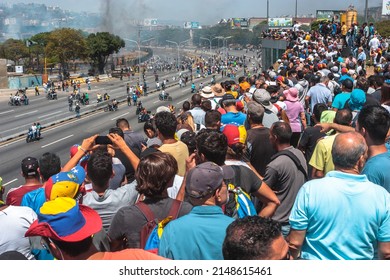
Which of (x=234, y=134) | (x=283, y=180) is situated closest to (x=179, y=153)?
(x=234, y=134)

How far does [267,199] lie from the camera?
14.4 feet

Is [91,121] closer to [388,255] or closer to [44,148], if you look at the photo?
[44,148]

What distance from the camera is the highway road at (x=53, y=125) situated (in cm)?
2612

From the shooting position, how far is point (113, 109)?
45.6 metres

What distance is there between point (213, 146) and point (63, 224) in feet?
5.79

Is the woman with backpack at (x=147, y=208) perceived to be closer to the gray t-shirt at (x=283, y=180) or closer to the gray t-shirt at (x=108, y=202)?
the gray t-shirt at (x=108, y=202)

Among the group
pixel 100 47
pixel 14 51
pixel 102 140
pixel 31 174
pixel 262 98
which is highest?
pixel 262 98

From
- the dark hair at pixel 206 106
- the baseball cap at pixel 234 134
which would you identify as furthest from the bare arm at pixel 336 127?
the dark hair at pixel 206 106

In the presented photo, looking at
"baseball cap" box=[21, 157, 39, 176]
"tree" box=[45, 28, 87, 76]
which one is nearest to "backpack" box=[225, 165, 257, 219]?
"baseball cap" box=[21, 157, 39, 176]

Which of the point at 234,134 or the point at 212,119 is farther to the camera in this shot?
the point at 212,119

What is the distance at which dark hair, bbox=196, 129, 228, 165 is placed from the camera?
436 cm

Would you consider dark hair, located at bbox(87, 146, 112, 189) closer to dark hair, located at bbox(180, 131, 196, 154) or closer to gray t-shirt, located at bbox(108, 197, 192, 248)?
gray t-shirt, located at bbox(108, 197, 192, 248)

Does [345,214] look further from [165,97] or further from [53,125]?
[165,97]

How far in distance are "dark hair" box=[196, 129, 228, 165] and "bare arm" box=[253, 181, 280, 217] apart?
43 centimetres
